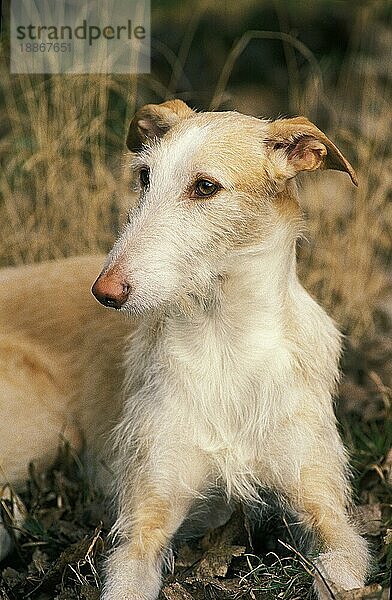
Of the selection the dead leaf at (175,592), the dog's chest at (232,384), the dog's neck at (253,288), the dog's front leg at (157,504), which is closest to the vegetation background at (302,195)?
the dead leaf at (175,592)

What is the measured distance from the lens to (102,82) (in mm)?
5961

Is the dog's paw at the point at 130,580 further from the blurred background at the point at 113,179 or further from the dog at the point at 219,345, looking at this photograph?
the blurred background at the point at 113,179

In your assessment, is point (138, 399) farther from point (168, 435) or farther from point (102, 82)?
point (102, 82)

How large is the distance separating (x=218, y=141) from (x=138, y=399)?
43.4 inches

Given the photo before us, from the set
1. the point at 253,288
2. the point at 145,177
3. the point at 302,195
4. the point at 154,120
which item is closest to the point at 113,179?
the point at 302,195

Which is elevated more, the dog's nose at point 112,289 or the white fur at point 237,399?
the dog's nose at point 112,289

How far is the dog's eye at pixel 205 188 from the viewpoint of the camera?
3348mm

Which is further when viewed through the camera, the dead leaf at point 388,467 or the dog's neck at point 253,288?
the dead leaf at point 388,467

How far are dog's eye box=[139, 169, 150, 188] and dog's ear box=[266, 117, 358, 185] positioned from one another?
0.46 meters

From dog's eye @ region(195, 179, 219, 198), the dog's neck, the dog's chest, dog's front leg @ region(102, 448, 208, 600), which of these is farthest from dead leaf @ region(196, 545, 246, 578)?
dog's eye @ region(195, 179, 219, 198)

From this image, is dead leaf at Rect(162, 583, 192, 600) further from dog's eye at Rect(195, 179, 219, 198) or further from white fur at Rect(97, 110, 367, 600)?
dog's eye at Rect(195, 179, 219, 198)

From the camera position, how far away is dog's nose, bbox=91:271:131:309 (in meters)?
3.11

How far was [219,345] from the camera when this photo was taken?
3.66m

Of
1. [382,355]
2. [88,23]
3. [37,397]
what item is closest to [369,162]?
[382,355]
